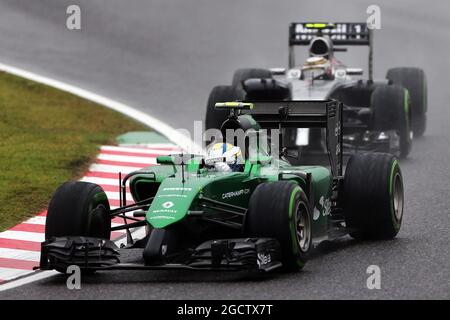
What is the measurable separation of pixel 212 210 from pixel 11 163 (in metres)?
6.41

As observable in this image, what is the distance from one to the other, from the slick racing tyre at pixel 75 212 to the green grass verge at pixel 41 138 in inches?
94.8

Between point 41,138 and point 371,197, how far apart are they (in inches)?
304

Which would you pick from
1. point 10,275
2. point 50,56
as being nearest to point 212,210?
point 10,275

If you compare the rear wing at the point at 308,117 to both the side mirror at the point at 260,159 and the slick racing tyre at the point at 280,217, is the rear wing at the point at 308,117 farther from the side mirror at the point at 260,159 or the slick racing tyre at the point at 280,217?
the slick racing tyre at the point at 280,217

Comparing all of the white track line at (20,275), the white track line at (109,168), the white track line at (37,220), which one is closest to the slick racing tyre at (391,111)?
the white track line at (109,168)

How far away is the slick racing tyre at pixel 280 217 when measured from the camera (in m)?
11.5

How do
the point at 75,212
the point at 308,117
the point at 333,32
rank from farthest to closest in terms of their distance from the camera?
the point at 333,32 → the point at 308,117 → the point at 75,212

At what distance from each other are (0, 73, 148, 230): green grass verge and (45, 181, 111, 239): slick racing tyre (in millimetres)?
2407

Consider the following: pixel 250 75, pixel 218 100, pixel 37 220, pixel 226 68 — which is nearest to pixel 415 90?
pixel 250 75

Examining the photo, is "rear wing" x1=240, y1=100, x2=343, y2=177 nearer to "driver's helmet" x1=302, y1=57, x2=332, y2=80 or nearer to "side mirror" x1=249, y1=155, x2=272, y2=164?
"side mirror" x1=249, y1=155, x2=272, y2=164

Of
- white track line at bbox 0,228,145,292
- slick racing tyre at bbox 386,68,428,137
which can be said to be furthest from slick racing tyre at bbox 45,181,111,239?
slick racing tyre at bbox 386,68,428,137

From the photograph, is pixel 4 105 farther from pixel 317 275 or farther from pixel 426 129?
pixel 317 275

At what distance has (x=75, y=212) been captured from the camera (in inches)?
472

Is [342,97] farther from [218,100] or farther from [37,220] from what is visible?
[37,220]
